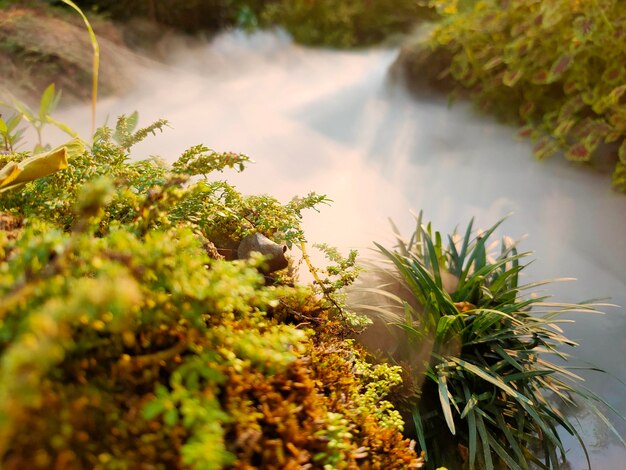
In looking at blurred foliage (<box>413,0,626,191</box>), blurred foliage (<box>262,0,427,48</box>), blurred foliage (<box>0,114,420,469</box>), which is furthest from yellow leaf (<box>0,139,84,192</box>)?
blurred foliage (<box>262,0,427,48</box>)

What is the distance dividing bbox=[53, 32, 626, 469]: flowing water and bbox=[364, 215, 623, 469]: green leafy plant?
32 cm

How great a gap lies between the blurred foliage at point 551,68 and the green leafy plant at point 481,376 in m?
1.69

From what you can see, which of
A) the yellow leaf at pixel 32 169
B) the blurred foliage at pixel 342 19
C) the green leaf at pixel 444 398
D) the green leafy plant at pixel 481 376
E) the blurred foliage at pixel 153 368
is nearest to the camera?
the blurred foliage at pixel 153 368

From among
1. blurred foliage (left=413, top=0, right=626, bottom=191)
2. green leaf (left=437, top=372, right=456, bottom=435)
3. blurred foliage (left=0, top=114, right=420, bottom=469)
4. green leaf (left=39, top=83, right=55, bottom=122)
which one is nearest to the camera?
blurred foliage (left=0, top=114, right=420, bottom=469)

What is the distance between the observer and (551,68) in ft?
10.8

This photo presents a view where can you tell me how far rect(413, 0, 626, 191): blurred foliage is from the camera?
3.11 metres

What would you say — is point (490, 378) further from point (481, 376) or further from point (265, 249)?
point (265, 249)

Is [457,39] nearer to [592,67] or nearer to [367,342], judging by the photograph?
[592,67]

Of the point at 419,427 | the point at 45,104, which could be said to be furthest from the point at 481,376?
the point at 45,104

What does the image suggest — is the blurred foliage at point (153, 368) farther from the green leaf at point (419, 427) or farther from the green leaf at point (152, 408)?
the green leaf at point (419, 427)

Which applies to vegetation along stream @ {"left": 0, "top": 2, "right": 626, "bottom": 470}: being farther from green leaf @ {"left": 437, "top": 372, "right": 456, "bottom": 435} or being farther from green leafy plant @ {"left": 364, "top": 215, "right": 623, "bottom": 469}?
green leaf @ {"left": 437, "top": 372, "right": 456, "bottom": 435}

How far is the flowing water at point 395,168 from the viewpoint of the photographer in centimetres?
258

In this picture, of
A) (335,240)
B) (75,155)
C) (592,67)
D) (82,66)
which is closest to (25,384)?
(75,155)

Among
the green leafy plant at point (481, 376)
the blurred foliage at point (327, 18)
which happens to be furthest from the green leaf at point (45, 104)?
the blurred foliage at point (327, 18)
